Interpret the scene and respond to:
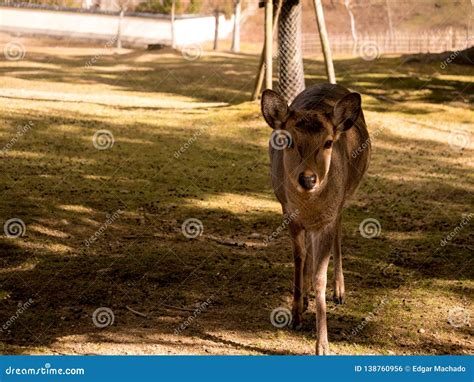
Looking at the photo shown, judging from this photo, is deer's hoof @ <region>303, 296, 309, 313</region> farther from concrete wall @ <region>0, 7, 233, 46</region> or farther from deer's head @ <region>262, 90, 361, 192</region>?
concrete wall @ <region>0, 7, 233, 46</region>

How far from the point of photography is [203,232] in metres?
12.5

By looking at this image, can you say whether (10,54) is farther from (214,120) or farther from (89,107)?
(214,120)

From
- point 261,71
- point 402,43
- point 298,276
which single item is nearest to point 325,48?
point 261,71

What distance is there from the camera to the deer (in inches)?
293

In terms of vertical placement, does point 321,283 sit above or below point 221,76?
above

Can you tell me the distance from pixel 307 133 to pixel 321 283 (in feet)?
5.07

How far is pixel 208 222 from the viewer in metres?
13.1

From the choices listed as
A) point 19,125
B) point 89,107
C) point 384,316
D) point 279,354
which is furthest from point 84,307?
point 89,107

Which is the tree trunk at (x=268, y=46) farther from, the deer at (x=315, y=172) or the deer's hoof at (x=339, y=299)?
the deer's hoof at (x=339, y=299)

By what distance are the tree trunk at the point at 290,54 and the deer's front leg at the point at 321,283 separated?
14218mm

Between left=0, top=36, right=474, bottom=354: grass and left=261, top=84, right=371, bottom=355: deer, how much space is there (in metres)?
0.53

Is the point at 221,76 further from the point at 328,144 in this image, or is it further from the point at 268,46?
the point at 328,144

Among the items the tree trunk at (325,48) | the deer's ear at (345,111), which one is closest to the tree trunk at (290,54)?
the tree trunk at (325,48)

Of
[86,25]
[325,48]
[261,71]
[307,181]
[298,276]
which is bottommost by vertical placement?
[86,25]
